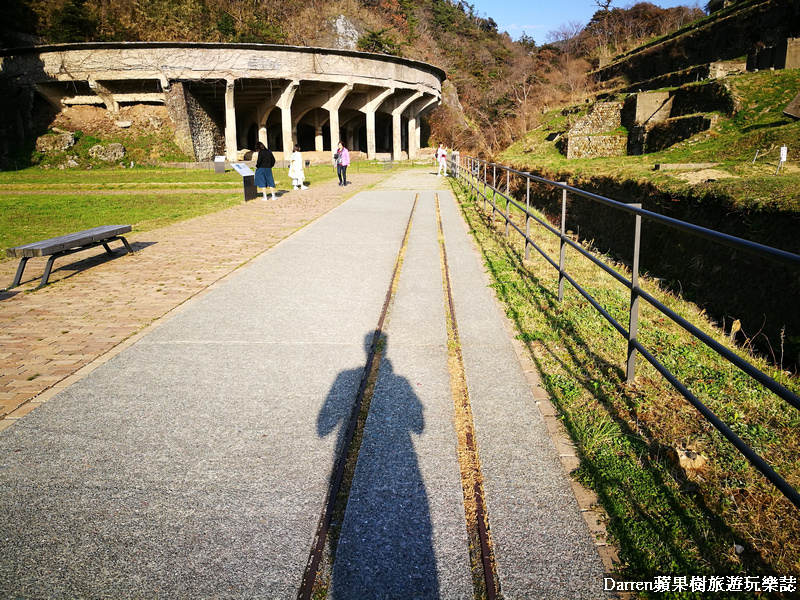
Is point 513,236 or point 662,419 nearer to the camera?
point 662,419

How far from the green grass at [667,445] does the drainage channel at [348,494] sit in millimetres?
589

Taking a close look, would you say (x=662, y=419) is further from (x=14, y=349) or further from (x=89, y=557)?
(x=14, y=349)

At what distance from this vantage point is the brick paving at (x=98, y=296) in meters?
Answer: 4.77

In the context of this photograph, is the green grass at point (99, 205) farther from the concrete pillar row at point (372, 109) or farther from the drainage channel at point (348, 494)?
the concrete pillar row at point (372, 109)

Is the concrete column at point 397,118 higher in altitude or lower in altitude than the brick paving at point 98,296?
higher

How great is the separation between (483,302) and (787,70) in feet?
72.3

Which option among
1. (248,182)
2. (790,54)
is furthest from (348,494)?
(790,54)

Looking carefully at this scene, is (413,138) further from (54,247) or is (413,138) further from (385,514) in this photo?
(385,514)

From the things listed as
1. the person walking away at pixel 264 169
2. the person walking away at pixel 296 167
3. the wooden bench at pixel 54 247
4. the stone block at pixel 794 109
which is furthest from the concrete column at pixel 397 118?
the wooden bench at pixel 54 247

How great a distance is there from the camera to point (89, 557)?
2559mm

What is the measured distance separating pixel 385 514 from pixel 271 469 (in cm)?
80

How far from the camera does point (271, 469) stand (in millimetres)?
3246

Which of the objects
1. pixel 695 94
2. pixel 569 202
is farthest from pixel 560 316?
pixel 695 94

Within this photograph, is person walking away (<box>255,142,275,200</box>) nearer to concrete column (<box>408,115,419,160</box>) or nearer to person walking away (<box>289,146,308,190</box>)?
person walking away (<box>289,146,308,190</box>)
